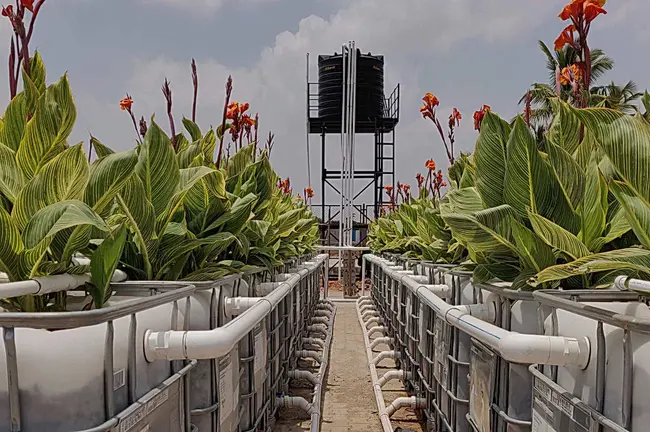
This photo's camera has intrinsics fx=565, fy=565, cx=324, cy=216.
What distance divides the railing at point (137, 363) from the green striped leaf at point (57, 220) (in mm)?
158

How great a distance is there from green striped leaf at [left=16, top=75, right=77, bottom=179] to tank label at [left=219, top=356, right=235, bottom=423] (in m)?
0.66

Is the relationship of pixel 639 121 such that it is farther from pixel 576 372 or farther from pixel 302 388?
pixel 302 388

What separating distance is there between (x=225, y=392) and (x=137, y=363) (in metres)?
0.51

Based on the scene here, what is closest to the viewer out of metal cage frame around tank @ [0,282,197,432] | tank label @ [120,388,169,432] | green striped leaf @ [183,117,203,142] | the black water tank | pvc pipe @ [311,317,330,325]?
metal cage frame around tank @ [0,282,197,432]

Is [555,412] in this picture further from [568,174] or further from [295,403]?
[295,403]

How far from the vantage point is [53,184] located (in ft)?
3.73

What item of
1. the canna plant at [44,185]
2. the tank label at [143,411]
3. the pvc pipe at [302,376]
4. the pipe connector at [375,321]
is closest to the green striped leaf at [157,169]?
the canna plant at [44,185]

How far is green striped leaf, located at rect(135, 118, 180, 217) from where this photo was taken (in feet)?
5.04

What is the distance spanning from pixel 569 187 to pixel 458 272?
1.73ft

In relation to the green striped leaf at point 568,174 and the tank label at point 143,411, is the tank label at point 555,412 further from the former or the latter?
the tank label at point 143,411

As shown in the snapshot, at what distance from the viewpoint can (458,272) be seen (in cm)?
193

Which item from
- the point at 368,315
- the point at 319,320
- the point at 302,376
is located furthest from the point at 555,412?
the point at 368,315

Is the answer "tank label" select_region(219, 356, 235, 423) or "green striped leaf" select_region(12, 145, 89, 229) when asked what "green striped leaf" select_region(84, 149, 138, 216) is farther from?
"tank label" select_region(219, 356, 235, 423)

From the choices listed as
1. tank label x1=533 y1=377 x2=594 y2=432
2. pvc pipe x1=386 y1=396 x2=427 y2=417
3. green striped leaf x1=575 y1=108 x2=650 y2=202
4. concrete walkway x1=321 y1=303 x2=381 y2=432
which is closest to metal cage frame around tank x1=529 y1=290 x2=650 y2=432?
tank label x1=533 y1=377 x2=594 y2=432
